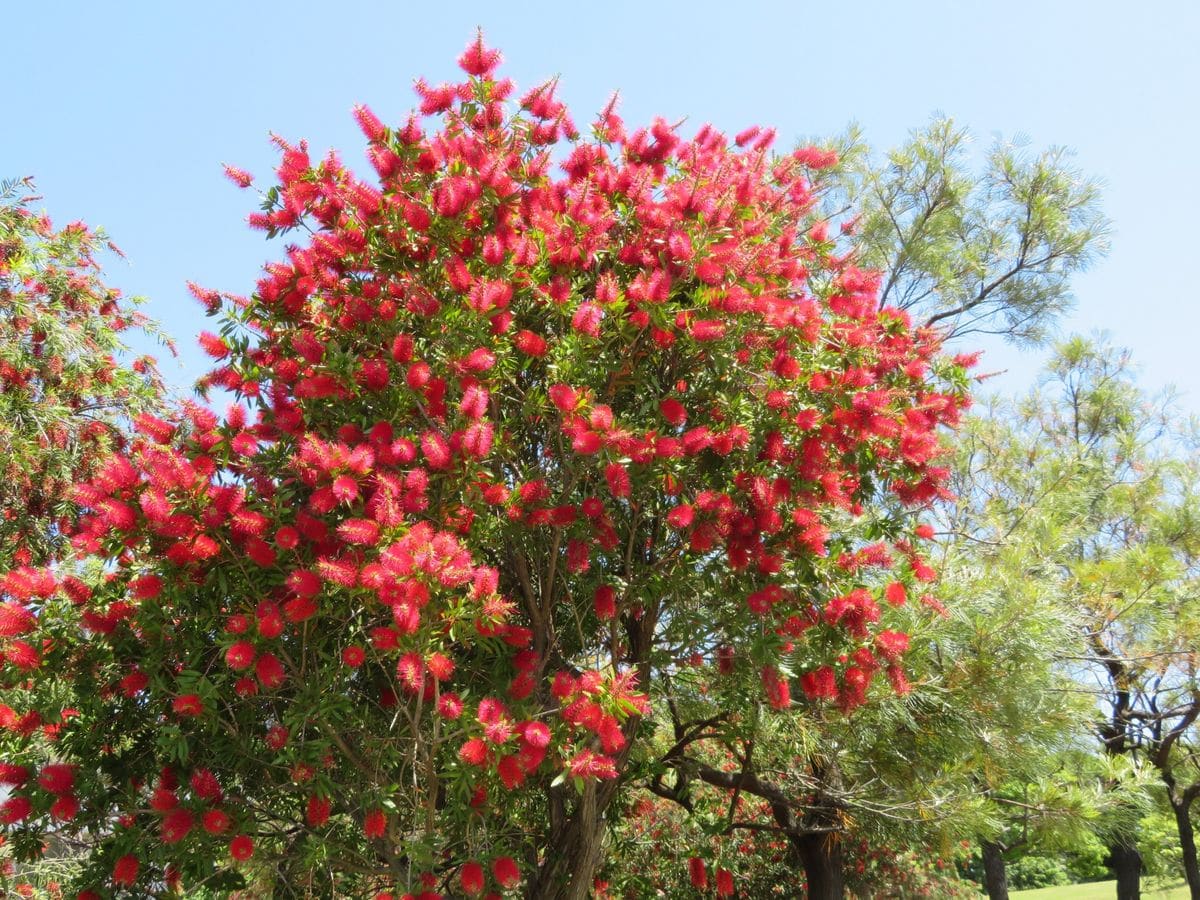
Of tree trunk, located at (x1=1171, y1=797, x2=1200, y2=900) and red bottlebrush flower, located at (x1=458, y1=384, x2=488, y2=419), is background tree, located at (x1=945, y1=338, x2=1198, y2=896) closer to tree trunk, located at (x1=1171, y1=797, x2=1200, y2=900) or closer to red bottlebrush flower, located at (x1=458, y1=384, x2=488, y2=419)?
tree trunk, located at (x1=1171, y1=797, x2=1200, y2=900)

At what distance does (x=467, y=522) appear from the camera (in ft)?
12.9

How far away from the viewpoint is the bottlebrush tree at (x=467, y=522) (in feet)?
11.7

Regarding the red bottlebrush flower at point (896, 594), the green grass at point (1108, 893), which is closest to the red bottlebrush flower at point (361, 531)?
the red bottlebrush flower at point (896, 594)

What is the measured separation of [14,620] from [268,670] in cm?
102

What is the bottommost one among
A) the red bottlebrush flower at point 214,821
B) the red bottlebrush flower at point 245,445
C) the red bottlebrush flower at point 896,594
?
the red bottlebrush flower at point 214,821

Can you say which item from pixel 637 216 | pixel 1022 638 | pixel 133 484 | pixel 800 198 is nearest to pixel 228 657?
pixel 133 484

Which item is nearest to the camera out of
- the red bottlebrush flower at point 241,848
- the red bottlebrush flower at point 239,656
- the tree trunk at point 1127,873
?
the red bottlebrush flower at point 239,656

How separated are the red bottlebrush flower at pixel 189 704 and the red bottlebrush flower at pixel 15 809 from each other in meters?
0.84

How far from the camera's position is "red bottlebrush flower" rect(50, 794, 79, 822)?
3.62 meters

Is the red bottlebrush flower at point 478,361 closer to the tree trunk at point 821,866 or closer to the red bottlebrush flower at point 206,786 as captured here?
the red bottlebrush flower at point 206,786

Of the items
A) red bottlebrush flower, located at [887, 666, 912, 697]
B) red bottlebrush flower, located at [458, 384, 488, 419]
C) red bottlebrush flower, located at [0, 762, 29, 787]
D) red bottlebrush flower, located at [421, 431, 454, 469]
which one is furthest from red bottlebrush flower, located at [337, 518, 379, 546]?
red bottlebrush flower, located at [887, 666, 912, 697]

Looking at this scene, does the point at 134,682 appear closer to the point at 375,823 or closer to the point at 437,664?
the point at 375,823

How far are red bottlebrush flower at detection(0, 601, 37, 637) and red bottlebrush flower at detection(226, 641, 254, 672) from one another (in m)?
0.90

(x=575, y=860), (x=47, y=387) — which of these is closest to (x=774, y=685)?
(x=575, y=860)
